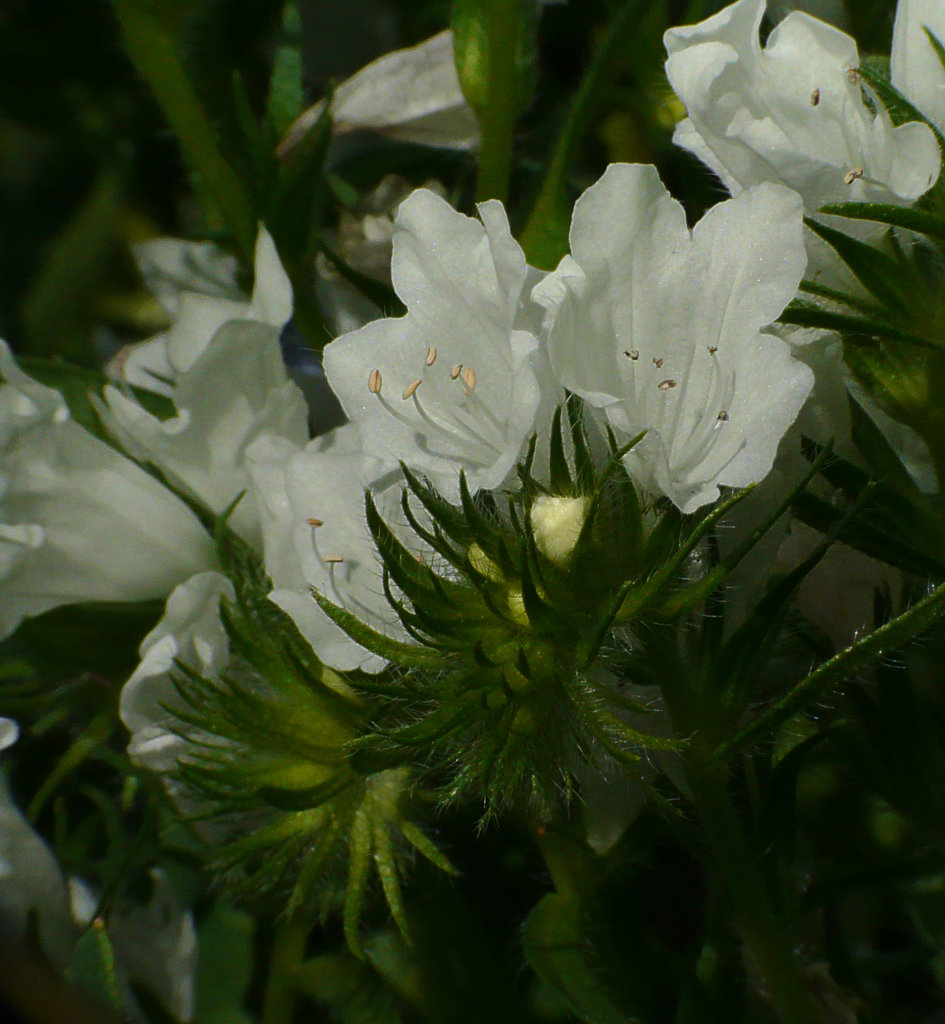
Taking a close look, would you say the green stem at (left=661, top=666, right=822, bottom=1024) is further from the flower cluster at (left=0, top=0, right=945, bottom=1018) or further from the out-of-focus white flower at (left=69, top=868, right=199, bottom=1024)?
the out-of-focus white flower at (left=69, top=868, right=199, bottom=1024)

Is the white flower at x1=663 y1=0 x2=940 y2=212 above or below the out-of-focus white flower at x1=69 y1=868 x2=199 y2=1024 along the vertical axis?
above

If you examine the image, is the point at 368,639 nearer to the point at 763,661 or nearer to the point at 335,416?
the point at 763,661

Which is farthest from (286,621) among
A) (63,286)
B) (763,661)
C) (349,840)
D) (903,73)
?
(63,286)

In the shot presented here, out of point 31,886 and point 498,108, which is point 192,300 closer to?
point 498,108

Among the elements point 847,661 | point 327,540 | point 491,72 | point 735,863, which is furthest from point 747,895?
point 491,72

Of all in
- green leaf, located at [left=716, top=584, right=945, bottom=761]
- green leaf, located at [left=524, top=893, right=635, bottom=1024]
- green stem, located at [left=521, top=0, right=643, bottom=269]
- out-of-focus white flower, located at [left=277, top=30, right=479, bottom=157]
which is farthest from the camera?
out-of-focus white flower, located at [left=277, top=30, right=479, bottom=157]

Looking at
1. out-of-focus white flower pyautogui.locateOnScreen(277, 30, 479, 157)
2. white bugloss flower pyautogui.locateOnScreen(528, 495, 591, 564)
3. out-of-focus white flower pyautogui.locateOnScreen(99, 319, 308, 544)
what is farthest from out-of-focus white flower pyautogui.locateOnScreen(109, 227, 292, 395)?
white bugloss flower pyautogui.locateOnScreen(528, 495, 591, 564)
